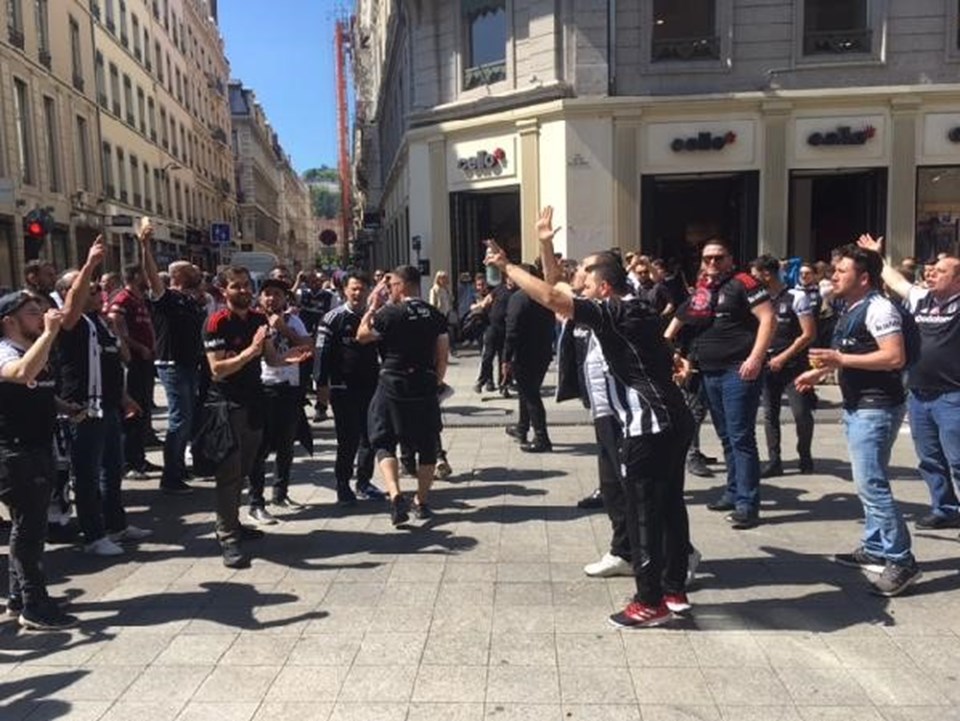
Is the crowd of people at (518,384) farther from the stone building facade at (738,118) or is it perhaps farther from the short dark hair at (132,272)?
the stone building facade at (738,118)

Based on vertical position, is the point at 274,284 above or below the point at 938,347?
above

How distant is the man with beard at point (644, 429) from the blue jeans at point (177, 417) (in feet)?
13.4

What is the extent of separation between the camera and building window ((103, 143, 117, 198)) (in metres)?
32.8

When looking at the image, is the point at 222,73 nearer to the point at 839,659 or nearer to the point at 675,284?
the point at 675,284

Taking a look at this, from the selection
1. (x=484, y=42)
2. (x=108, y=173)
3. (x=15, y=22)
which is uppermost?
(x=15, y=22)

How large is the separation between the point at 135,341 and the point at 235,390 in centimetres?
282

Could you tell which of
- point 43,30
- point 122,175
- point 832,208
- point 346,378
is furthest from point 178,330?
point 122,175

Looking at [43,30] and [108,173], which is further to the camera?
[108,173]

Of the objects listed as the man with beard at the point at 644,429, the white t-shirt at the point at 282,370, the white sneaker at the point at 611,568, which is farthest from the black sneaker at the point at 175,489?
the man with beard at the point at 644,429

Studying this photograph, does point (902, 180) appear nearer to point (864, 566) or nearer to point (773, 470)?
point (773, 470)

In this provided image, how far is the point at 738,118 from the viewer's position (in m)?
17.2

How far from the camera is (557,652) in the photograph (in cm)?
405

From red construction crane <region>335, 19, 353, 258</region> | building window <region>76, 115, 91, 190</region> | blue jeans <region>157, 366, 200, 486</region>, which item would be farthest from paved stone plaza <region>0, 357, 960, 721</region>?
red construction crane <region>335, 19, 353, 258</region>

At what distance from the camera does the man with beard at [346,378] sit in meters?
6.78
